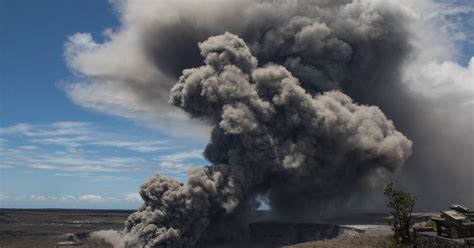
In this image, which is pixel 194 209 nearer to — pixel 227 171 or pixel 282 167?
pixel 227 171

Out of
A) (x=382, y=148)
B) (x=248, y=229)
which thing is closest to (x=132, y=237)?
(x=248, y=229)

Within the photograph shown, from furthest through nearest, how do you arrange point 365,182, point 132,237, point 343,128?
point 365,182 → point 343,128 → point 132,237

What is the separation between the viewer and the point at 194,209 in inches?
3051

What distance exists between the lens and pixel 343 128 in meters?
89.0

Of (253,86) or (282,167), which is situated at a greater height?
(253,86)

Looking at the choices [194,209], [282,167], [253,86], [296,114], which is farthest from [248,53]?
[194,209]

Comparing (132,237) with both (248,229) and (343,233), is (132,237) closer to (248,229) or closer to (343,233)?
(248,229)

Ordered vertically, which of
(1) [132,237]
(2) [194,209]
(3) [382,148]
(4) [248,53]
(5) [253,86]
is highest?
(4) [248,53]

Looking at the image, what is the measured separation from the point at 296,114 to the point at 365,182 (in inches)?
1081

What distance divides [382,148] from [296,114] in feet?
63.1

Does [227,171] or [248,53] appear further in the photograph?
[248,53]

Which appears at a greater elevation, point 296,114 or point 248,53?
point 248,53

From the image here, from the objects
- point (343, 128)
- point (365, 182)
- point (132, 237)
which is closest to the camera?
point (132, 237)

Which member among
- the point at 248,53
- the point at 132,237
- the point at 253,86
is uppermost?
the point at 248,53
